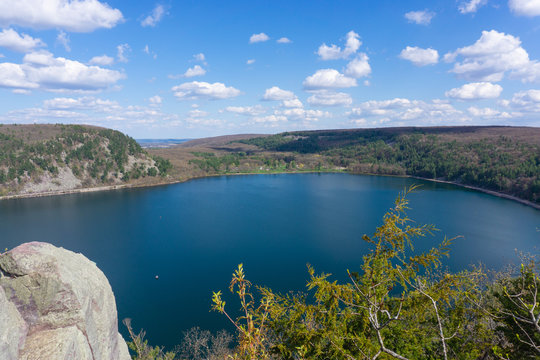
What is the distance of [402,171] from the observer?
128 meters

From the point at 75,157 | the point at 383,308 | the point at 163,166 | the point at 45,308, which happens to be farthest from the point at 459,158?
→ the point at 75,157

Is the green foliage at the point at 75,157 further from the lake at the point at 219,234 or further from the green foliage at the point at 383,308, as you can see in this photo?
the green foliage at the point at 383,308

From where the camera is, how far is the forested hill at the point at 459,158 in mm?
87938

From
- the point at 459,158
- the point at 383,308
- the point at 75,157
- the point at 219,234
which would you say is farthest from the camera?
the point at 459,158

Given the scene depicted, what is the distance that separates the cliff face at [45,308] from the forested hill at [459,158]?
96.2 meters

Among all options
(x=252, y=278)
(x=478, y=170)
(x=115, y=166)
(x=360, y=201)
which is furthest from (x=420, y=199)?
(x=115, y=166)

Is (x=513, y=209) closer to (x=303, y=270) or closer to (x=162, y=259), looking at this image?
(x=303, y=270)

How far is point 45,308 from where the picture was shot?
8211 millimetres

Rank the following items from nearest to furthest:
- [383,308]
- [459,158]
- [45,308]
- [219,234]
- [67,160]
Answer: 1. [383,308]
2. [45,308]
3. [219,234]
4. [67,160]
5. [459,158]

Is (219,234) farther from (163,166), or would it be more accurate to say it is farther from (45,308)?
(163,166)

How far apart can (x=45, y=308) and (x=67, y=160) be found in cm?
11971

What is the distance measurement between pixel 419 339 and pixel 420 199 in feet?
260

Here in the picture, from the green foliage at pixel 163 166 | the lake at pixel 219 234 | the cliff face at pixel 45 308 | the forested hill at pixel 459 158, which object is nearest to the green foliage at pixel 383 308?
the cliff face at pixel 45 308

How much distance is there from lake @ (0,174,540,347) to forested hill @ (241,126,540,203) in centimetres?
1022
